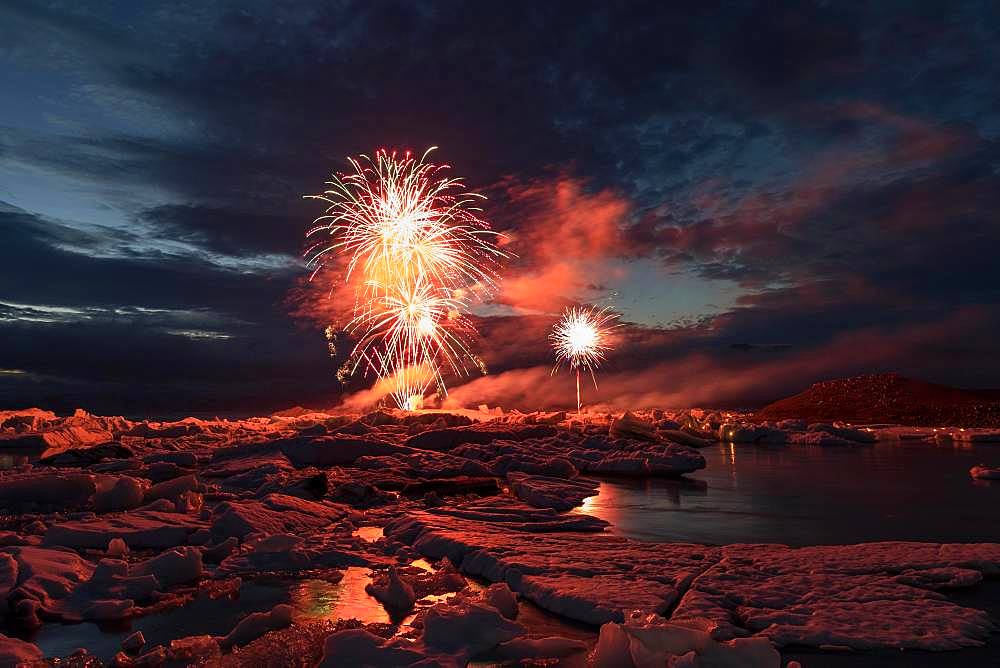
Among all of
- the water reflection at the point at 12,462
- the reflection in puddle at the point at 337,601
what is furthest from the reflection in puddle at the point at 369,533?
the water reflection at the point at 12,462

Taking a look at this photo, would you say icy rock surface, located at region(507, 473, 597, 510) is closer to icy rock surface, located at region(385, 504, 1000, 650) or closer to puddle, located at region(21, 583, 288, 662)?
icy rock surface, located at region(385, 504, 1000, 650)

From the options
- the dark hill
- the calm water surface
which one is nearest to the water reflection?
the calm water surface

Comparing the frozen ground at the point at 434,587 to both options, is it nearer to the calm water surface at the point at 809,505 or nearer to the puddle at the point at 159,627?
the puddle at the point at 159,627

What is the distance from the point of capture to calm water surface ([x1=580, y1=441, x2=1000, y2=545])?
12055 millimetres

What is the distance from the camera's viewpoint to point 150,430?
170ft

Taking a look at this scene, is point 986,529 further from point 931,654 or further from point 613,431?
point 613,431

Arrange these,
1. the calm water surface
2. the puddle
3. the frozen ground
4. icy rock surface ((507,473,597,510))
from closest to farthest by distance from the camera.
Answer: the frozen ground < the puddle < the calm water surface < icy rock surface ((507,473,597,510))

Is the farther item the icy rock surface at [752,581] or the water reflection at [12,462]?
the water reflection at [12,462]

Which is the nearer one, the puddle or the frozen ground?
the frozen ground

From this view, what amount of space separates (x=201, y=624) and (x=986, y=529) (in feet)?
44.5

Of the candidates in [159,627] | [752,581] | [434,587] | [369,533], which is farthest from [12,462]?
[752,581]

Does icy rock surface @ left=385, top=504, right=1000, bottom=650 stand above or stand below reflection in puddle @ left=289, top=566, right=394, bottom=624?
above

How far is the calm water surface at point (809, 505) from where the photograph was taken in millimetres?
12055

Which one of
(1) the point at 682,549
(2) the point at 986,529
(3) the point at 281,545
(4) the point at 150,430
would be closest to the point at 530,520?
(1) the point at 682,549
